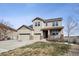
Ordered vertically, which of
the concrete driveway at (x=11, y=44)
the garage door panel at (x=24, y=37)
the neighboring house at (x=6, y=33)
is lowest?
the concrete driveway at (x=11, y=44)

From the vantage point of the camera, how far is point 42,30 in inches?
123

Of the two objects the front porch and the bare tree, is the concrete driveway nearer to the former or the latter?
the front porch

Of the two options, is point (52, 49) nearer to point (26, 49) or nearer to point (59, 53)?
point (59, 53)

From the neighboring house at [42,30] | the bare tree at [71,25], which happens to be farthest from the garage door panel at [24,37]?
the bare tree at [71,25]

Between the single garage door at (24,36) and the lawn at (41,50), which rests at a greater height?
the single garage door at (24,36)

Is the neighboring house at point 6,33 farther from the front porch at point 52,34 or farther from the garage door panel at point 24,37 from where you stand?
the front porch at point 52,34

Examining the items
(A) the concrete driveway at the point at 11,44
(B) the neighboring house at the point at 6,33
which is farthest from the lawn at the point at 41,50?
(B) the neighboring house at the point at 6,33

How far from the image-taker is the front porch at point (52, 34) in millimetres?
3098

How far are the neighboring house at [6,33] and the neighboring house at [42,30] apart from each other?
0.07 meters

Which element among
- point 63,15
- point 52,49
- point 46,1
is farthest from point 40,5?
point 52,49

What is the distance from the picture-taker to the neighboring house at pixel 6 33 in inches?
122

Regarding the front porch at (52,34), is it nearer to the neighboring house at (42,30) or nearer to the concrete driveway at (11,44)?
the neighboring house at (42,30)

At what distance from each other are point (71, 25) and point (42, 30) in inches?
14.4

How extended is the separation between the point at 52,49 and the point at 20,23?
0.51 meters
